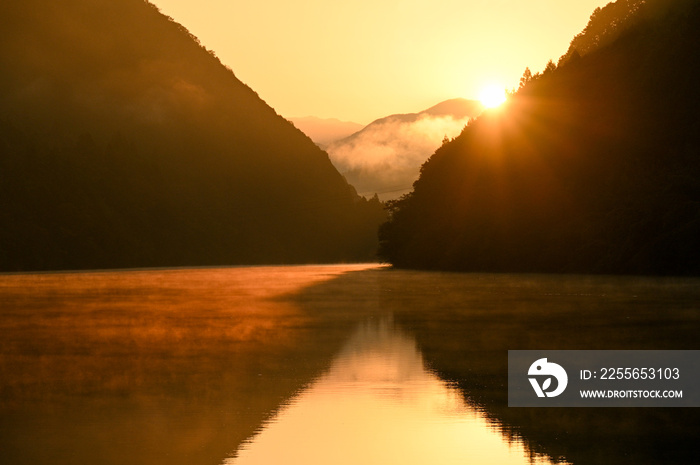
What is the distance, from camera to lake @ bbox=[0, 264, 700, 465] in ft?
41.2

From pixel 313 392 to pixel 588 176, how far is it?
353ft

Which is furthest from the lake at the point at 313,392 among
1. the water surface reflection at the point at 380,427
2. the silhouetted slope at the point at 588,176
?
the silhouetted slope at the point at 588,176

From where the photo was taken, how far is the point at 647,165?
4331 inches

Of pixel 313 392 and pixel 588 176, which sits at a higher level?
pixel 588 176

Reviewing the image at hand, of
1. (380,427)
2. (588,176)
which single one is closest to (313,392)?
(380,427)

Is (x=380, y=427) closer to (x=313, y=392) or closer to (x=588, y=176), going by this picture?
(x=313, y=392)

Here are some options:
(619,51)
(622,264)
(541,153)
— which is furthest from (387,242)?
(622,264)

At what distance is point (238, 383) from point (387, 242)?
475ft

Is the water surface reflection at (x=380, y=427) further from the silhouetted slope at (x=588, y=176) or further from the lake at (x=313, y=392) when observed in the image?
the silhouetted slope at (x=588, y=176)

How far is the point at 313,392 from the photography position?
1739 cm

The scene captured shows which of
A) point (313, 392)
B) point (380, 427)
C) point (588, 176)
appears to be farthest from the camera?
point (588, 176)

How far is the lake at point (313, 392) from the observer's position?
12.6m

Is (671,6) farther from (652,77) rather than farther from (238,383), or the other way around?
(238,383)

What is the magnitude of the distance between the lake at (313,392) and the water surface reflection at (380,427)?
4 cm
